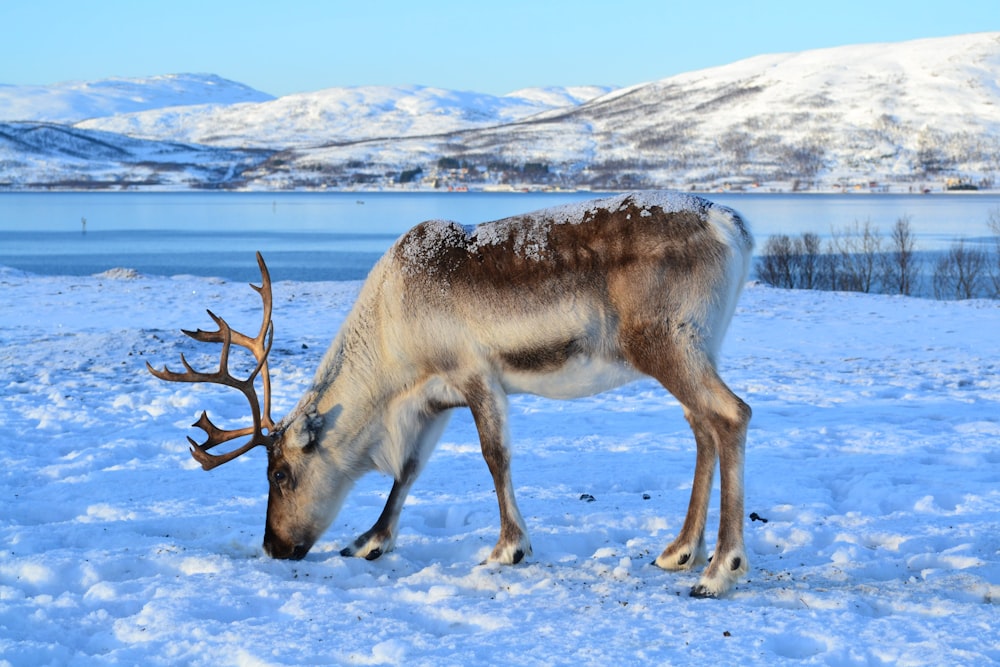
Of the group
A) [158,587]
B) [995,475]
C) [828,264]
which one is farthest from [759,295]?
[828,264]

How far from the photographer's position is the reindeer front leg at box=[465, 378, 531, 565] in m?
6.09

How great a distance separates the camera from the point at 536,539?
21.7 feet

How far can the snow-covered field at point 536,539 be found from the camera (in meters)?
4.81

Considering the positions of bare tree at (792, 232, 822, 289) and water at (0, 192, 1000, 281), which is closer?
bare tree at (792, 232, 822, 289)

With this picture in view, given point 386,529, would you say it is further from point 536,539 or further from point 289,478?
point 536,539

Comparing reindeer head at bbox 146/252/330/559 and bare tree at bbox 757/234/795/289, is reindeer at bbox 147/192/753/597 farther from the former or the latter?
bare tree at bbox 757/234/795/289

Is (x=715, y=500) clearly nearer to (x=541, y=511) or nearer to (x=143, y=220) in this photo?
(x=541, y=511)

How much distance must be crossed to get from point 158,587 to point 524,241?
283 centimetres

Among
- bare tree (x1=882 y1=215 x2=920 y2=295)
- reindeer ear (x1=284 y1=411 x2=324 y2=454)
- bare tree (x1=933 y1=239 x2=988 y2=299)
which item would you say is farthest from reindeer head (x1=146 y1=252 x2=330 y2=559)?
bare tree (x1=882 y1=215 x2=920 y2=295)

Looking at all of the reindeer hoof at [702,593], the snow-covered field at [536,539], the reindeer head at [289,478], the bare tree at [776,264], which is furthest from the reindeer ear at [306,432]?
the bare tree at [776,264]

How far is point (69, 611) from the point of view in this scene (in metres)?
5.18

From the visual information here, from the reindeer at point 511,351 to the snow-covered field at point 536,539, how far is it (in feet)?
1.31

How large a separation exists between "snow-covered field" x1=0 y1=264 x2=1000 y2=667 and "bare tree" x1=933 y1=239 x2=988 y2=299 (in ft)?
99.0

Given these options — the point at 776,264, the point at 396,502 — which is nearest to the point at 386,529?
the point at 396,502
